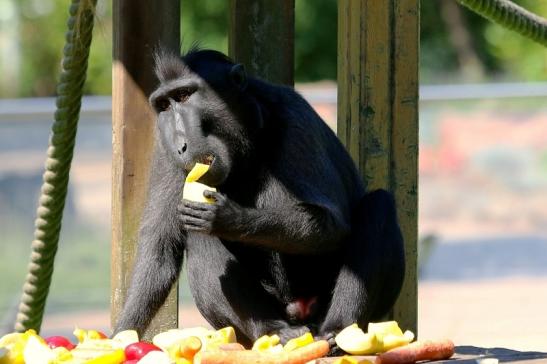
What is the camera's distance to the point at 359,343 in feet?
15.9

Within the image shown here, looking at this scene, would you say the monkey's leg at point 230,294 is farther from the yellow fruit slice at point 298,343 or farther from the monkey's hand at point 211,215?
the yellow fruit slice at point 298,343

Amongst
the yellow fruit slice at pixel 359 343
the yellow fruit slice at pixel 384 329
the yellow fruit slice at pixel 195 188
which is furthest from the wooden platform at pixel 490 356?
the yellow fruit slice at pixel 195 188

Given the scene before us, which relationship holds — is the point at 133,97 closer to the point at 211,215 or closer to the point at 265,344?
the point at 211,215

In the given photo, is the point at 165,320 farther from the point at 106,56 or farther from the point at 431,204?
the point at 106,56

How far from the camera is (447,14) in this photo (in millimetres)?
30078

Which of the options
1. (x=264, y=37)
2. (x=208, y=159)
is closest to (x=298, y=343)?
(x=208, y=159)

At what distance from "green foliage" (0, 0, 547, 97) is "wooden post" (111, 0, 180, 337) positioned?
1777cm

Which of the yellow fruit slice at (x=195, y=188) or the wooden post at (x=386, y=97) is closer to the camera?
the yellow fruit slice at (x=195, y=188)

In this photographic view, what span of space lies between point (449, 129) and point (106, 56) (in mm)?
15776

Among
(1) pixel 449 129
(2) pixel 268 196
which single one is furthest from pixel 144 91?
(1) pixel 449 129

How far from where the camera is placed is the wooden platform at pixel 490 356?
470 centimetres

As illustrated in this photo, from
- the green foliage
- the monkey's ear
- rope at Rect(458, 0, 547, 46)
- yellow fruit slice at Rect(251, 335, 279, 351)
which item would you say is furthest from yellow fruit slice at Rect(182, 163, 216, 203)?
the green foliage

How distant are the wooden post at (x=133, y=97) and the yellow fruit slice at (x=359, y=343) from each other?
5.38 ft

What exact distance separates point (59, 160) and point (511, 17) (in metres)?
3.06
